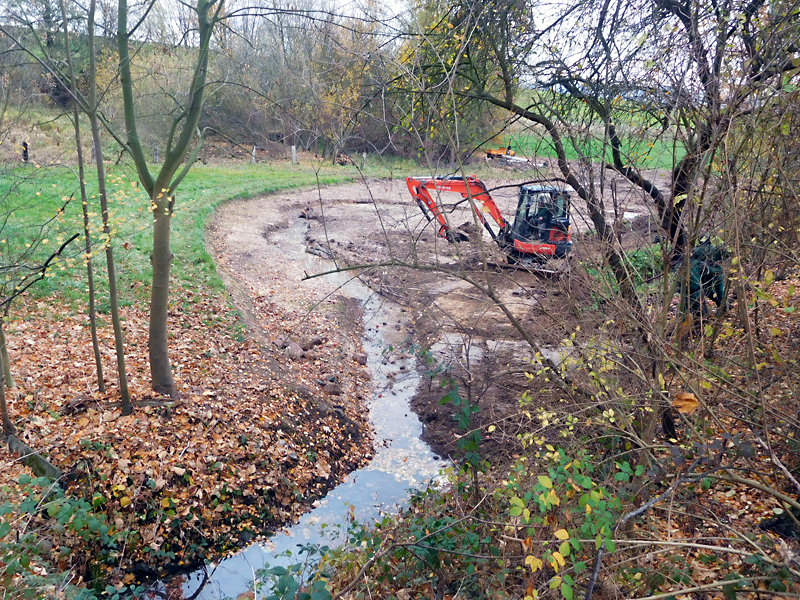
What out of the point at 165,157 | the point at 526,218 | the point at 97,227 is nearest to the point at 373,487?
the point at 97,227

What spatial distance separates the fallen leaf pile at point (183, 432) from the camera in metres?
Result: 5.99

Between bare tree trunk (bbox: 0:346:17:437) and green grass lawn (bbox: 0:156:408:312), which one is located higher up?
green grass lawn (bbox: 0:156:408:312)

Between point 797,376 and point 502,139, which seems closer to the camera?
point 797,376

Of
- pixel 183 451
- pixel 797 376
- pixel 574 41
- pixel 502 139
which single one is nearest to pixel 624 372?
pixel 797 376

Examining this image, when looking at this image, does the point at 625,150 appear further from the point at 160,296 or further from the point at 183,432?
the point at 183,432

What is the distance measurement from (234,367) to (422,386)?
11.1ft

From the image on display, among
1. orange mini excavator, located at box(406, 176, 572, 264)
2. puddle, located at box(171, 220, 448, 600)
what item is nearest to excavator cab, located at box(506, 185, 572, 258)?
orange mini excavator, located at box(406, 176, 572, 264)

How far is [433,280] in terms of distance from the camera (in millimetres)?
12781

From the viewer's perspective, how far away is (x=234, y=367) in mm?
8766

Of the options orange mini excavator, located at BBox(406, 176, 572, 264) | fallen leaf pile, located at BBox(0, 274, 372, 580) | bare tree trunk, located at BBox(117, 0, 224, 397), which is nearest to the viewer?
orange mini excavator, located at BBox(406, 176, 572, 264)

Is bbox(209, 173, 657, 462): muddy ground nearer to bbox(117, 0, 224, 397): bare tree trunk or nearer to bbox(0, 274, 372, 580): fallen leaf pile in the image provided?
bbox(0, 274, 372, 580): fallen leaf pile

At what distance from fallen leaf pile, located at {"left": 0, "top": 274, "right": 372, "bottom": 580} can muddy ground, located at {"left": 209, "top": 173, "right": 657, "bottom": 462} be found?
4.02 ft

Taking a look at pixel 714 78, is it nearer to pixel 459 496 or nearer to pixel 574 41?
pixel 574 41

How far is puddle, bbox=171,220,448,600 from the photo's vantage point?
5.94 m
